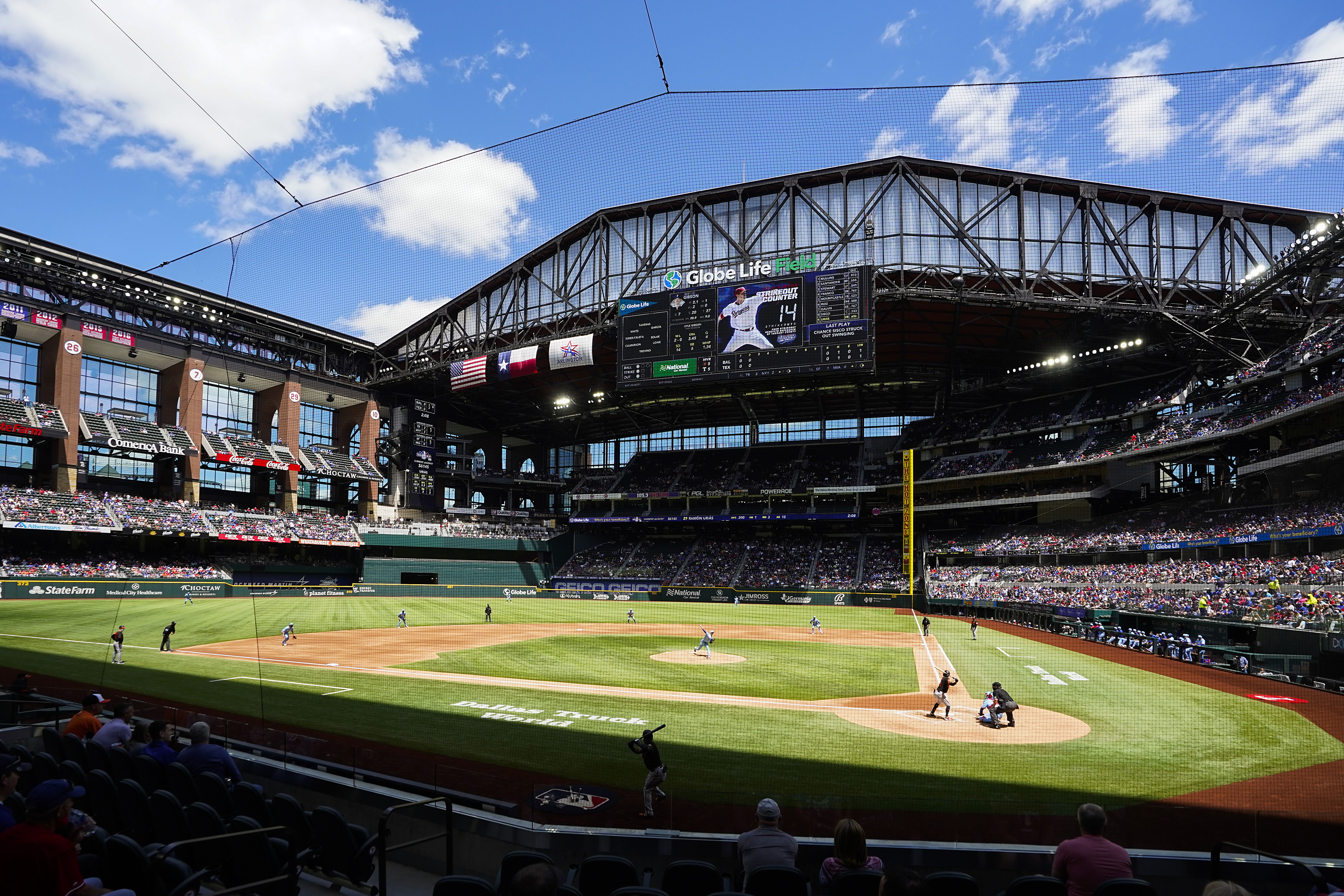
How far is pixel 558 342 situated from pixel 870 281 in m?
22.1

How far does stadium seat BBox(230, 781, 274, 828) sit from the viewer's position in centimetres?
767

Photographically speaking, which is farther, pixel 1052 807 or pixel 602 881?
pixel 1052 807

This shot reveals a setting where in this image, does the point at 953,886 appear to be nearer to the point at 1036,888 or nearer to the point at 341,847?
the point at 1036,888

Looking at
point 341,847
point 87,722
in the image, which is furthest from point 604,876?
point 87,722

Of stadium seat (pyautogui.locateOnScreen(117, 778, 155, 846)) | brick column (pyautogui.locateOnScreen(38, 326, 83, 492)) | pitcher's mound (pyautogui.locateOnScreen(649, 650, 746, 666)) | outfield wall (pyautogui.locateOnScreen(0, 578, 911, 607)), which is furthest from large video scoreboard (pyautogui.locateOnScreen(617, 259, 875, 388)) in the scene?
stadium seat (pyautogui.locateOnScreen(117, 778, 155, 846))

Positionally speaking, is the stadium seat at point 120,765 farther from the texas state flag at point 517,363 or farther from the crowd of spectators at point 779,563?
the crowd of spectators at point 779,563

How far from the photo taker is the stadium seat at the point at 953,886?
578 centimetres

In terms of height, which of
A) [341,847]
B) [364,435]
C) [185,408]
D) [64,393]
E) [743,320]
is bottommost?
[341,847]

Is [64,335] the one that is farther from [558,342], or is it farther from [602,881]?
[602,881]

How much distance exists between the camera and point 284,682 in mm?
23375

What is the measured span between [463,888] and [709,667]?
23.6 m

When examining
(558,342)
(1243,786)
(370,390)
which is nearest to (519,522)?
(370,390)

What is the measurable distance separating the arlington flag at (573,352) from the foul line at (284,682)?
33.7 metres

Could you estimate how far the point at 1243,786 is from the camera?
43.2 ft
